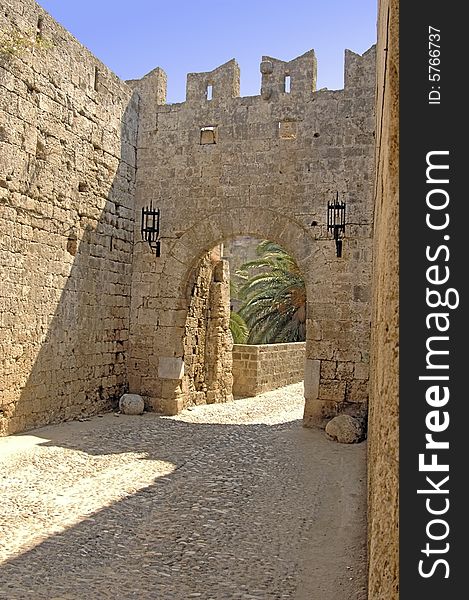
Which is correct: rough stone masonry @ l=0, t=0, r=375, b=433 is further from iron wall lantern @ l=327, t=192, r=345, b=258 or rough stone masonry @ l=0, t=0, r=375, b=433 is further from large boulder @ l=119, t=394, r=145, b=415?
large boulder @ l=119, t=394, r=145, b=415

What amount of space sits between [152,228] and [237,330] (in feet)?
19.1

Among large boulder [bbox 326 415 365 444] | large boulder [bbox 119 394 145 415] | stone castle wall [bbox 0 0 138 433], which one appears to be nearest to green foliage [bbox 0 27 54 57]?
stone castle wall [bbox 0 0 138 433]

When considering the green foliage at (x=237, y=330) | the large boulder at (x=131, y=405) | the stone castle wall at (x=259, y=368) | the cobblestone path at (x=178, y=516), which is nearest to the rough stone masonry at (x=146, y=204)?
the large boulder at (x=131, y=405)

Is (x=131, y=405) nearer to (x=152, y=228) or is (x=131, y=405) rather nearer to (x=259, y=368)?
(x=152, y=228)

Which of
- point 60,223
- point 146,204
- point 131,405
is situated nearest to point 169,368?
point 131,405

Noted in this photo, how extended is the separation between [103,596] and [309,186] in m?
6.50

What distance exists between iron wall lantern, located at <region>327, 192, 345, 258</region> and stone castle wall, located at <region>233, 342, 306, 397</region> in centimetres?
474

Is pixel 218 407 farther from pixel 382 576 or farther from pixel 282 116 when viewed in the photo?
pixel 382 576

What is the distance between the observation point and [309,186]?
849cm

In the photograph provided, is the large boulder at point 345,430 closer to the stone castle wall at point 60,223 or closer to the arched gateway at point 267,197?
the arched gateway at point 267,197

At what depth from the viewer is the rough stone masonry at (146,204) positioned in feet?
22.8

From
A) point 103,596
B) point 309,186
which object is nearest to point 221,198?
point 309,186

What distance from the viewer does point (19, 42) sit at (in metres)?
6.72

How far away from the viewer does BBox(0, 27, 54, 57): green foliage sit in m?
6.54
